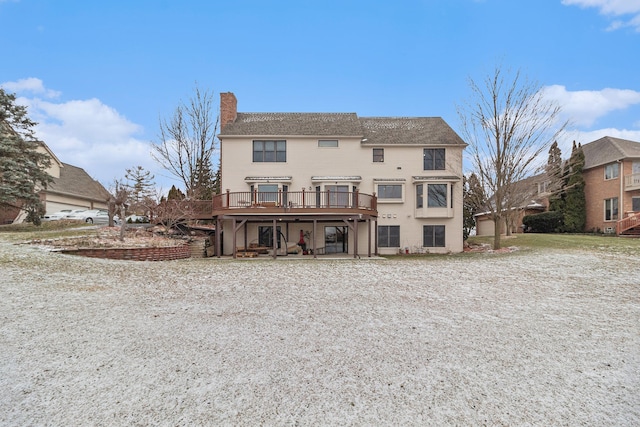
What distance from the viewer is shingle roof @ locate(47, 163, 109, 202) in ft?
111

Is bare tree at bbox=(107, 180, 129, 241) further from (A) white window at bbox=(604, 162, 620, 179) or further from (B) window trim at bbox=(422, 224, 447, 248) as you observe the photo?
(A) white window at bbox=(604, 162, 620, 179)

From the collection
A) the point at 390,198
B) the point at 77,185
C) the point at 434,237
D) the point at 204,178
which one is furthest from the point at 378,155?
the point at 77,185

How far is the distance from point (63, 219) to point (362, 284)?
2865cm

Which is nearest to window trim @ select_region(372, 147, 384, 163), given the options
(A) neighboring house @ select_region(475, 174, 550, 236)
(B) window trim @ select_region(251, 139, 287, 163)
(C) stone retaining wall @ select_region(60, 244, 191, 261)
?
(B) window trim @ select_region(251, 139, 287, 163)

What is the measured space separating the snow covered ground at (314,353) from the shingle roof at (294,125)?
14329 mm

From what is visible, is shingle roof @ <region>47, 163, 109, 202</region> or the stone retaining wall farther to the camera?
shingle roof @ <region>47, 163, 109, 202</region>

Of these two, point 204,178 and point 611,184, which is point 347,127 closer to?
point 204,178

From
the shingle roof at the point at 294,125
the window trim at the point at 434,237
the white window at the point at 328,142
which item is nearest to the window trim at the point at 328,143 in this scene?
the white window at the point at 328,142

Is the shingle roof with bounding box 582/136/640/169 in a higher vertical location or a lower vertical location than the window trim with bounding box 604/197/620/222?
higher

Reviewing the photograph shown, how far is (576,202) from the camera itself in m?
30.1

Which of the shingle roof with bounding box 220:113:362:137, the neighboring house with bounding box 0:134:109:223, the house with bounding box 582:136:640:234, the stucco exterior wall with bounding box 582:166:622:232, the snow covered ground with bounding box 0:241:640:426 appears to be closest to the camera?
the snow covered ground with bounding box 0:241:640:426

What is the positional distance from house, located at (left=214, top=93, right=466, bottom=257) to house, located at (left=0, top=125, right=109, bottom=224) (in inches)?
604

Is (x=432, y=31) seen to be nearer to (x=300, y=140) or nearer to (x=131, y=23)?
(x=300, y=140)

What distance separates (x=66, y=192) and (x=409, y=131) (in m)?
31.3
